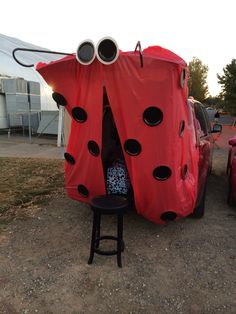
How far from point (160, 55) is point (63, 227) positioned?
8.56 feet

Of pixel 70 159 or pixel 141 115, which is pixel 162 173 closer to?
pixel 141 115

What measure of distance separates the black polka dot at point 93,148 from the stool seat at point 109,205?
539 millimetres

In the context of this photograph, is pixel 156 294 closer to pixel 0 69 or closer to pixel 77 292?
pixel 77 292

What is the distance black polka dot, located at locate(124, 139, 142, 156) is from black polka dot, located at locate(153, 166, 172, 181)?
29 cm

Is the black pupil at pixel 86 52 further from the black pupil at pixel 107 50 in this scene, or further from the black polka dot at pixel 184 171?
the black polka dot at pixel 184 171

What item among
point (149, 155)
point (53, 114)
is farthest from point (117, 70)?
point (53, 114)

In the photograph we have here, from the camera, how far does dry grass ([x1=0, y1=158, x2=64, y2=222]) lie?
4.96 metres

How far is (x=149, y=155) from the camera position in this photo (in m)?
3.28

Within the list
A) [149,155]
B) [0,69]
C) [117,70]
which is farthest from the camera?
[0,69]

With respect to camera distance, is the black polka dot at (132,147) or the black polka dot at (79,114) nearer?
the black polka dot at (132,147)

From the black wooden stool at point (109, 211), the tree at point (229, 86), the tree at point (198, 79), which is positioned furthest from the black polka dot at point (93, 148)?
the tree at point (198, 79)

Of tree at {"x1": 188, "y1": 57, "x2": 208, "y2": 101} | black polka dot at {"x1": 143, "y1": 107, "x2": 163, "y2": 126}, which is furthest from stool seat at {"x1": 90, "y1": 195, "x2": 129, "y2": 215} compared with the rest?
tree at {"x1": 188, "y1": 57, "x2": 208, "y2": 101}

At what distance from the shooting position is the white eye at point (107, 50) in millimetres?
2811

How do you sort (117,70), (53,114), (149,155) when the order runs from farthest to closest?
(53,114) < (149,155) < (117,70)
